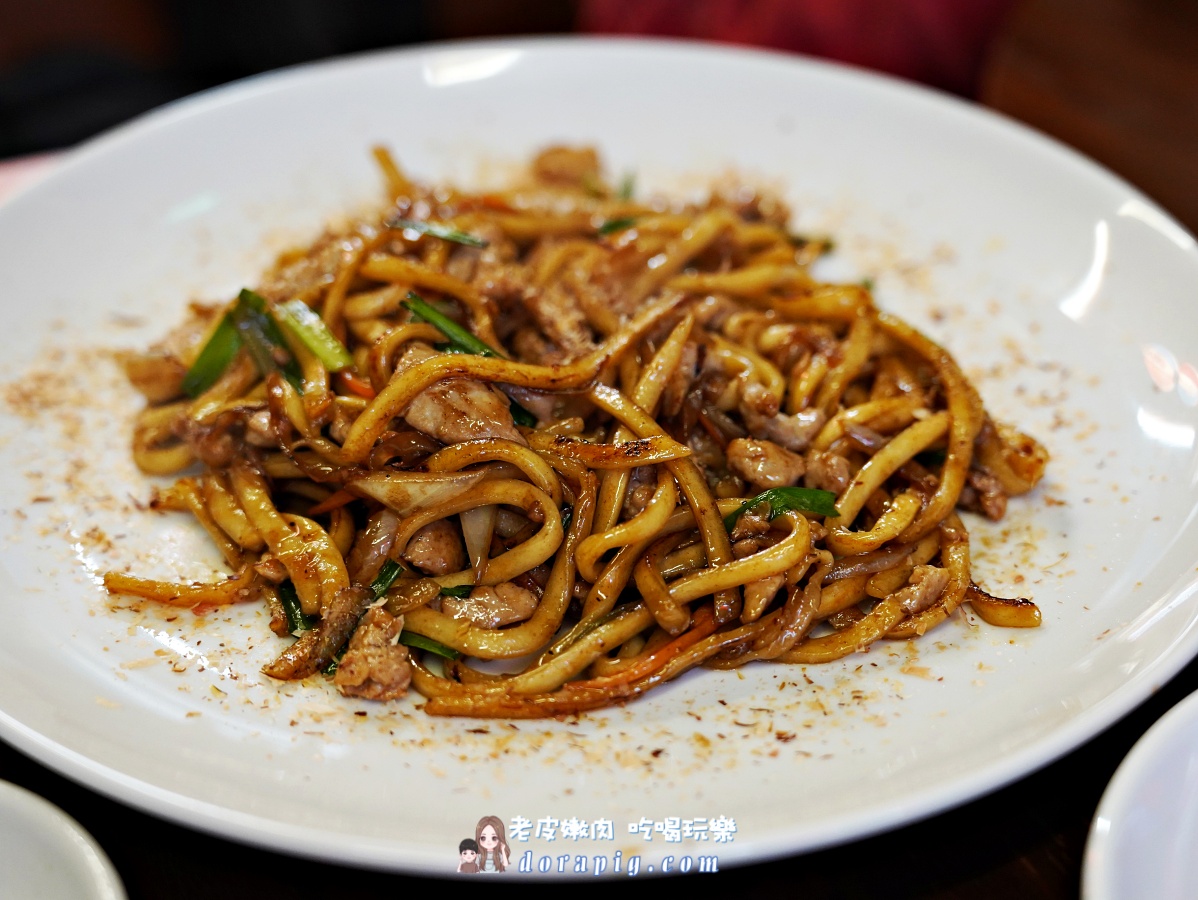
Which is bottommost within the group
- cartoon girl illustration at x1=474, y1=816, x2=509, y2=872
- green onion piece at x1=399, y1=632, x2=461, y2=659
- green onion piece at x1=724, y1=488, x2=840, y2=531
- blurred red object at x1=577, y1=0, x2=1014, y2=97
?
green onion piece at x1=399, y1=632, x2=461, y2=659

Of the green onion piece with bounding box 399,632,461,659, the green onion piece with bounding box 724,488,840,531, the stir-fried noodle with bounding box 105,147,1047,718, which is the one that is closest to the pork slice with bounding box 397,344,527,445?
the stir-fried noodle with bounding box 105,147,1047,718

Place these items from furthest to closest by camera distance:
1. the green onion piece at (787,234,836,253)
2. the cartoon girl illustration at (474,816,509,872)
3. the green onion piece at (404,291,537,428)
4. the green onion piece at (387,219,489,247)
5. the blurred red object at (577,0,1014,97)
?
the blurred red object at (577,0,1014,97), the green onion piece at (787,234,836,253), the green onion piece at (387,219,489,247), the green onion piece at (404,291,537,428), the cartoon girl illustration at (474,816,509,872)

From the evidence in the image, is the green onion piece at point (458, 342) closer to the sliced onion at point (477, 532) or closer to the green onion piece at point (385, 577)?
the sliced onion at point (477, 532)

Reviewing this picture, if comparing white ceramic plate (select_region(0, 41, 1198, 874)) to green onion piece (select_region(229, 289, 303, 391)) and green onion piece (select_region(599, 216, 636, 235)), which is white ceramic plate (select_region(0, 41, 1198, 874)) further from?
green onion piece (select_region(599, 216, 636, 235))

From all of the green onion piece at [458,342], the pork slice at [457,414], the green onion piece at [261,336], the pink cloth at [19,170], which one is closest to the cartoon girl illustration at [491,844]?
the pork slice at [457,414]

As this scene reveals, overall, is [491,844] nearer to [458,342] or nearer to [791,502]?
[791,502]

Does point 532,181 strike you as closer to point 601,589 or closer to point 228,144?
point 228,144
